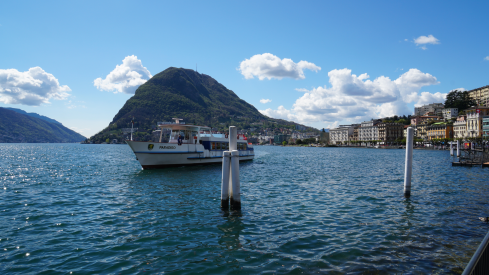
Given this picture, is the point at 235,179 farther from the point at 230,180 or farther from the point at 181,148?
the point at 181,148

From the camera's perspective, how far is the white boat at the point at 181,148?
31609mm

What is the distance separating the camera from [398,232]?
10.7 meters

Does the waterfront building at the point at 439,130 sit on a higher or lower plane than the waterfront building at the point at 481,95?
lower

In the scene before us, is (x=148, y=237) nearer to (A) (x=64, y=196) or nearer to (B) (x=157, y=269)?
(B) (x=157, y=269)

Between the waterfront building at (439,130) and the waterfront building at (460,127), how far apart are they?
168 inches

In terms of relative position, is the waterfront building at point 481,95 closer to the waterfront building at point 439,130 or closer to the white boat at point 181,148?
the waterfront building at point 439,130

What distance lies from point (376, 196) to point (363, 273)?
1171 cm

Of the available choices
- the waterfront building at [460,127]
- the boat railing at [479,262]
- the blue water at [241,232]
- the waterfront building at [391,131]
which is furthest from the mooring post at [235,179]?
the waterfront building at [391,131]

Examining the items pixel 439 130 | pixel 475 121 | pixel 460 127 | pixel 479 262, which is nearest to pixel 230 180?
pixel 479 262

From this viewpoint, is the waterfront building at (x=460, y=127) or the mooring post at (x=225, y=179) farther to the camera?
the waterfront building at (x=460, y=127)

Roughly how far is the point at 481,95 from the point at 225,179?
685ft

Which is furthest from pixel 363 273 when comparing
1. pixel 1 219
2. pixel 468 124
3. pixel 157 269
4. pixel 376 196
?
pixel 468 124

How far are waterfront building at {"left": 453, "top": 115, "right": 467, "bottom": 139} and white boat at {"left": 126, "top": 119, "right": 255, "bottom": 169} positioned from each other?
453 feet

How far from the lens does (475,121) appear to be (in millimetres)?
121062
